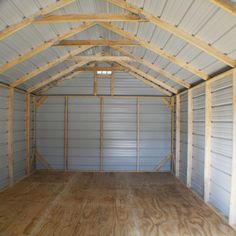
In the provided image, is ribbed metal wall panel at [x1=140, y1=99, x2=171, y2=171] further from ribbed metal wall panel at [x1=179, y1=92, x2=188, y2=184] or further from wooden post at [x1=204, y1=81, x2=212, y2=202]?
wooden post at [x1=204, y1=81, x2=212, y2=202]

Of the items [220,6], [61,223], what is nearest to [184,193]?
[61,223]

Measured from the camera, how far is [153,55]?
20.9 feet

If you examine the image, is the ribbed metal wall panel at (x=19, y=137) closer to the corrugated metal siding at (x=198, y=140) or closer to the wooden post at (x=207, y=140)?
the corrugated metal siding at (x=198, y=140)

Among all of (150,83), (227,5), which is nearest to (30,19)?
(227,5)

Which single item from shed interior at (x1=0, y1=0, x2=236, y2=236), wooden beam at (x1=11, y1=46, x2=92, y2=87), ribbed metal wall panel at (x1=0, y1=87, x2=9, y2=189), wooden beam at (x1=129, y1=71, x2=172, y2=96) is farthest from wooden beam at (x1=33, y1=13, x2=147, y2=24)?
wooden beam at (x1=129, y1=71, x2=172, y2=96)

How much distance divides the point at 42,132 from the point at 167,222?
600 centimetres

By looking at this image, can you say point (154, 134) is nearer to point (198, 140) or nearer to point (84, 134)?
point (84, 134)

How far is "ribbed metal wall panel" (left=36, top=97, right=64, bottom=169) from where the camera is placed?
361 inches

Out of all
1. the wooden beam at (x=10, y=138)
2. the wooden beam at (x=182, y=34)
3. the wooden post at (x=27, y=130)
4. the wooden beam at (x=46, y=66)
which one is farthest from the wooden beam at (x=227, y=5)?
the wooden post at (x=27, y=130)

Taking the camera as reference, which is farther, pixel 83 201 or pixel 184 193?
pixel 184 193

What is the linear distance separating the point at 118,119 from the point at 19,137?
337 centimetres

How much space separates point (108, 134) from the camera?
9188 millimetres

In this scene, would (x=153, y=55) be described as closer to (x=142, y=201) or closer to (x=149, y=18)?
(x=149, y=18)

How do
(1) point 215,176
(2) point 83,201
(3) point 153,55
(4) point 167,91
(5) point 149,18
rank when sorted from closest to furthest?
(5) point 149,18, (1) point 215,176, (2) point 83,201, (3) point 153,55, (4) point 167,91
